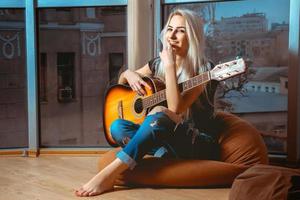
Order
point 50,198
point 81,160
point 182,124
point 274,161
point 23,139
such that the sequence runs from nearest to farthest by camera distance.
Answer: point 50,198 < point 182,124 < point 274,161 < point 81,160 < point 23,139

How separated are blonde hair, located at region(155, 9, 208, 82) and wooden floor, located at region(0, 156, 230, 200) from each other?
28.4 inches

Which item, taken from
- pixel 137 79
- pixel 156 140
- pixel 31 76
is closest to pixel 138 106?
pixel 137 79

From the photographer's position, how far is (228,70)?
242cm

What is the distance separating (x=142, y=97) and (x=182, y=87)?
0.95 ft

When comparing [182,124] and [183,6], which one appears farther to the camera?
[183,6]

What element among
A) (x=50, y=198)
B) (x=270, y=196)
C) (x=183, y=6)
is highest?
(x=183, y=6)

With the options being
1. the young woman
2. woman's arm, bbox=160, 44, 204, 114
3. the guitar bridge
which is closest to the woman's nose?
the young woman

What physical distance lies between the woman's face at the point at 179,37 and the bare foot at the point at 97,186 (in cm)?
92

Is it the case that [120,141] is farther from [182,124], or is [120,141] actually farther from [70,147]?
[70,147]

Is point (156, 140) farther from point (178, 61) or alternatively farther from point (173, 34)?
point (173, 34)

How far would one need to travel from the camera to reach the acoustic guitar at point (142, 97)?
243cm

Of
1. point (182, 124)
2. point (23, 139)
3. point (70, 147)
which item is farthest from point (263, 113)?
point (23, 139)

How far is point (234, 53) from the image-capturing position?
10.2ft

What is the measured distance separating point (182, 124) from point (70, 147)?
1.28 meters
